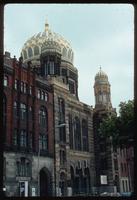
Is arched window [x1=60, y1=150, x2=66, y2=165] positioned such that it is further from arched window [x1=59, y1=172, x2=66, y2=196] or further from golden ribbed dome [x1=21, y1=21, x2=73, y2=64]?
golden ribbed dome [x1=21, y1=21, x2=73, y2=64]

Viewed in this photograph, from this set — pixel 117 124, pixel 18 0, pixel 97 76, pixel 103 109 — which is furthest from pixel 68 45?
pixel 18 0

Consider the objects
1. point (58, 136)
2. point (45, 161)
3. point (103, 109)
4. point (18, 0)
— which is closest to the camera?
point (18, 0)

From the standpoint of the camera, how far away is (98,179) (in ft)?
218

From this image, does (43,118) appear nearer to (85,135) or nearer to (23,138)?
(23,138)

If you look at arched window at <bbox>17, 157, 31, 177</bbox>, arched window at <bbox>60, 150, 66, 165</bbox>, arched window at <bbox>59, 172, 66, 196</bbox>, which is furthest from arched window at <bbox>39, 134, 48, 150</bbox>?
arched window at <bbox>59, 172, 66, 196</bbox>

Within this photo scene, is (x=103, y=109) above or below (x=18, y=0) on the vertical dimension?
above

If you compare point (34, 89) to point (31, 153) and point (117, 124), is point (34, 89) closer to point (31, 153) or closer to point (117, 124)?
point (31, 153)

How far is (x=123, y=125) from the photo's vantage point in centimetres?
3669

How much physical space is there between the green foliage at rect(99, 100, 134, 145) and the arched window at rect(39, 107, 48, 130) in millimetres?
15665

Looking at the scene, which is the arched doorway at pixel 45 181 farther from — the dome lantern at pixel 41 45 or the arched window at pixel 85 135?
the dome lantern at pixel 41 45

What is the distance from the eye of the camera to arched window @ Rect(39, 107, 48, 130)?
52628 millimetres

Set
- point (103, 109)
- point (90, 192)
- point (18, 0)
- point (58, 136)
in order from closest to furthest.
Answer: point (18, 0) < point (58, 136) < point (90, 192) < point (103, 109)

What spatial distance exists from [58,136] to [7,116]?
1174 cm

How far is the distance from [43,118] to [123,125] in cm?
1886
